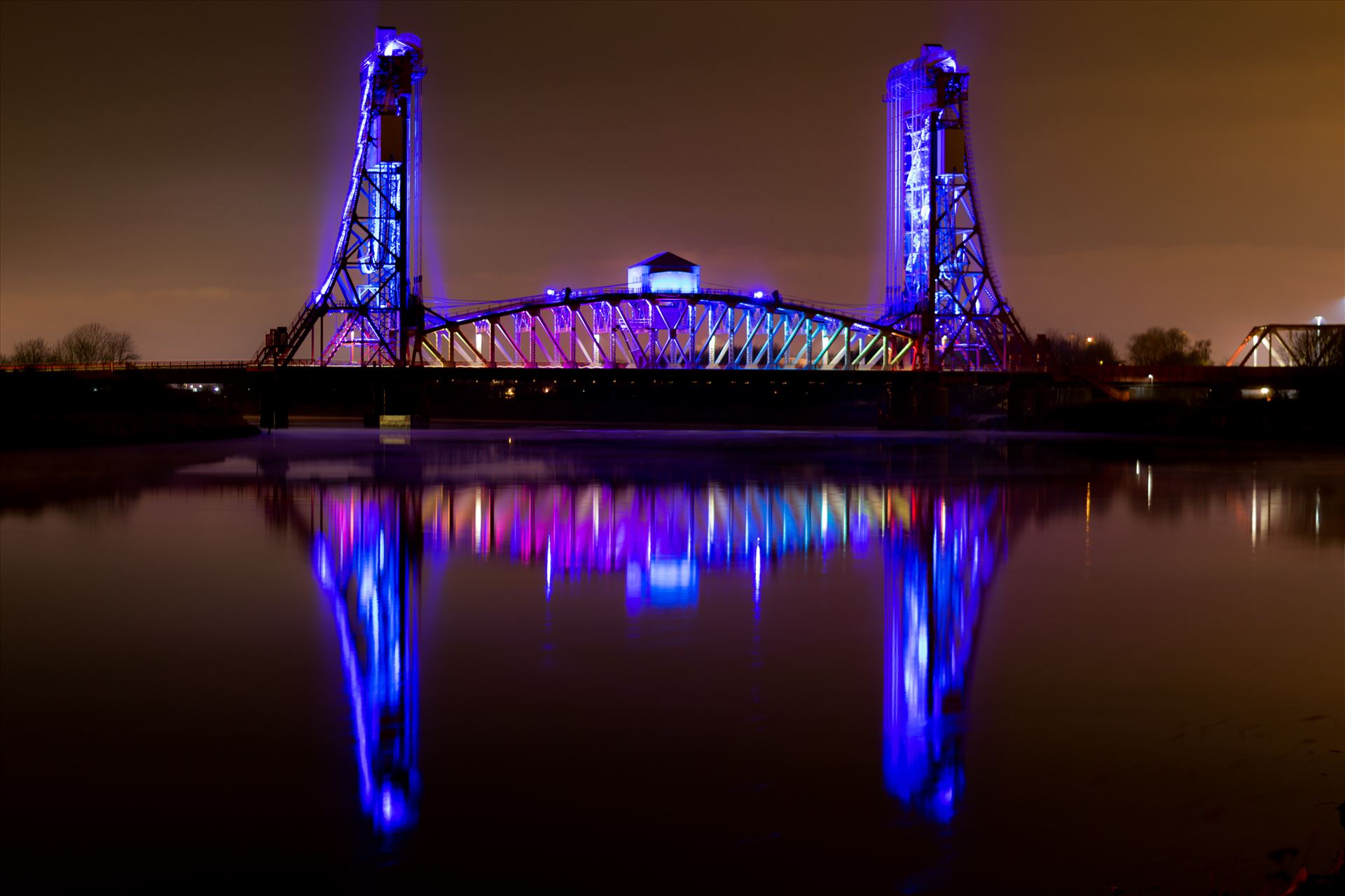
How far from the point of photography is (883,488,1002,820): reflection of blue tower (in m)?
8.46

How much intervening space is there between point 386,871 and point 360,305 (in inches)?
3819

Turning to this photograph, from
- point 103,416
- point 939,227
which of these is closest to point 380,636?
point 103,416

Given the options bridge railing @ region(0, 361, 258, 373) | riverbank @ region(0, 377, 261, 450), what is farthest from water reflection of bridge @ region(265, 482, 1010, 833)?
bridge railing @ region(0, 361, 258, 373)

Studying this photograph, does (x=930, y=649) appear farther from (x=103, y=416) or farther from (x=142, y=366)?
(x=142, y=366)

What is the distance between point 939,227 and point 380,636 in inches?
3774

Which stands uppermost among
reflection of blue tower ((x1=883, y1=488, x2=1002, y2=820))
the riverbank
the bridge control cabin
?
the bridge control cabin

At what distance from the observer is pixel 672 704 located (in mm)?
10117

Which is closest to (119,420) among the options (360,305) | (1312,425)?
(360,305)

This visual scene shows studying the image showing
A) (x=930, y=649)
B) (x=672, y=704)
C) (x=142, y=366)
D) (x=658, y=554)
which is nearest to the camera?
(x=672, y=704)

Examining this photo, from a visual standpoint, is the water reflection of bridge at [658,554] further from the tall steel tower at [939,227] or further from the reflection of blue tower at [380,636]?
the tall steel tower at [939,227]

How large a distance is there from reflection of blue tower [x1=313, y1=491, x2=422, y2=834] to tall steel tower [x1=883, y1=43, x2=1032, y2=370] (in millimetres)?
84200

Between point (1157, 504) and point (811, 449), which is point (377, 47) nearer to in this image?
point (811, 449)

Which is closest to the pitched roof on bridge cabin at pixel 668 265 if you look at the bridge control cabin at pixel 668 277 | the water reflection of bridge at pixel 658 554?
the bridge control cabin at pixel 668 277

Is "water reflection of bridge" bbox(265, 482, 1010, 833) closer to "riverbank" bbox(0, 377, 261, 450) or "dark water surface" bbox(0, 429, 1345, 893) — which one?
"dark water surface" bbox(0, 429, 1345, 893)
